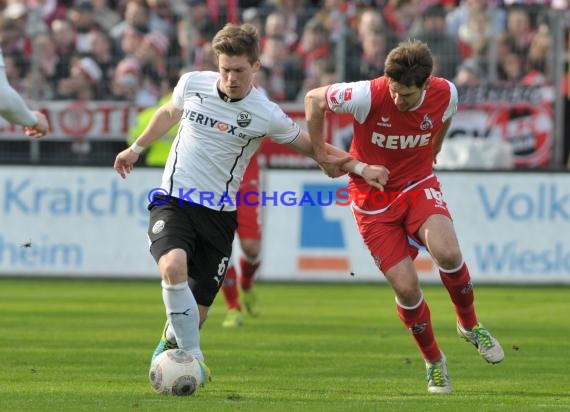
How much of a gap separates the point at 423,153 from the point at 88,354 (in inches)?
139

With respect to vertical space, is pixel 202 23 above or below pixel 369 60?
above

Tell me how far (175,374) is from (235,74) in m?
2.05

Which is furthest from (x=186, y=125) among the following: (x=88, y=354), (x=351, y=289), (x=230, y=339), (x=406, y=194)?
(x=351, y=289)

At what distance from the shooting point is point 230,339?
1283 centimetres

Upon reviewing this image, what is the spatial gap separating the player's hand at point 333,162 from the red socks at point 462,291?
101 cm

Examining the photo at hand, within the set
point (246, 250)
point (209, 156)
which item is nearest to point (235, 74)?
point (209, 156)

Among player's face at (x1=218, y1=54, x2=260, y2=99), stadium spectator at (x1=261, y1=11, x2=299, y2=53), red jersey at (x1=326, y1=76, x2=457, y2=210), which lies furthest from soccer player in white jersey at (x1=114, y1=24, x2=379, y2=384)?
stadium spectator at (x1=261, y1=11, x2=299, y2=53)

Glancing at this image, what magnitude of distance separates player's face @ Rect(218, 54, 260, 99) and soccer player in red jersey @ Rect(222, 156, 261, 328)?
4862 millimetres

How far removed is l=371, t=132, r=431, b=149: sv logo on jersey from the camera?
31.4 ft

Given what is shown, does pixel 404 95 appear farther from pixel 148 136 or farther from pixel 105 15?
pixel 105 15

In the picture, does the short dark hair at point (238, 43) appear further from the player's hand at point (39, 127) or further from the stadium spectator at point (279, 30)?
the stadium spectator at point (279, 30)

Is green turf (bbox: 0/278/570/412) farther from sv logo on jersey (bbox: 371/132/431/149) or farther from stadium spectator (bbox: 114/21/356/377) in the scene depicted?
sv logo on jersey (bbox: 371/132/431/149)

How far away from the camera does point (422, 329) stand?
9328mm

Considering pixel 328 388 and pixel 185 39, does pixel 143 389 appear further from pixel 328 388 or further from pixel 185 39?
pixel 185 39
